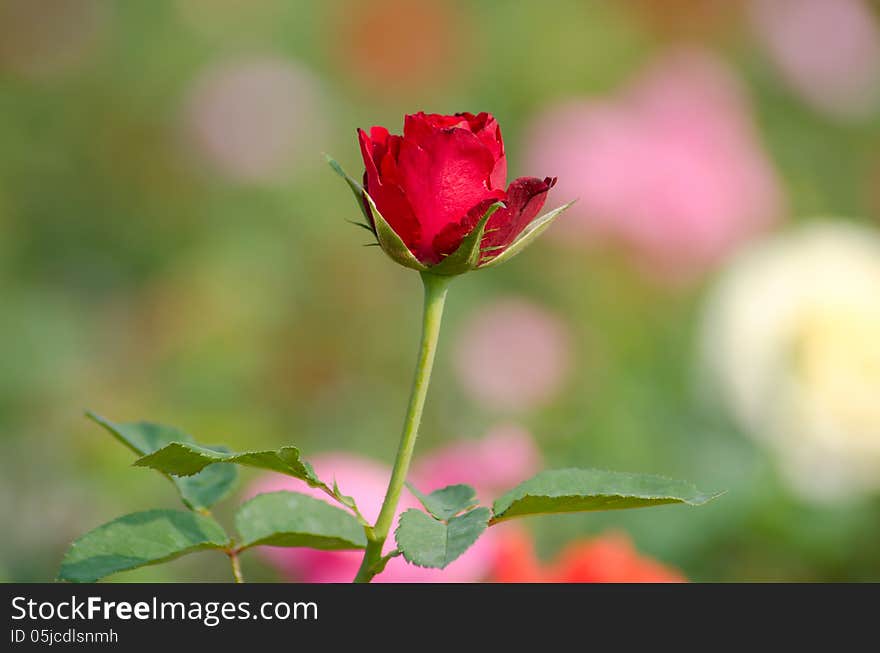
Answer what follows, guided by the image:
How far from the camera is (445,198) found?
0.43 meters

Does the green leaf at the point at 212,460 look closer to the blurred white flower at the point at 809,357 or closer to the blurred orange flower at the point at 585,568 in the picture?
the blurred orange flower at the point at 585,568

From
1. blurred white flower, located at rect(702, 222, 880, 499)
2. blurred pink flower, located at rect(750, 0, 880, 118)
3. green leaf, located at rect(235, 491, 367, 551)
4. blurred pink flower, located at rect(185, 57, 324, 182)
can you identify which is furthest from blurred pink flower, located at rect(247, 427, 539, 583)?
blurred pink flower, located at rect(750, 0, 880, 118)

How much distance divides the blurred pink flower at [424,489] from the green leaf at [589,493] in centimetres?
31

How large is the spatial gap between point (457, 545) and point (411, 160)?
14 centimetres

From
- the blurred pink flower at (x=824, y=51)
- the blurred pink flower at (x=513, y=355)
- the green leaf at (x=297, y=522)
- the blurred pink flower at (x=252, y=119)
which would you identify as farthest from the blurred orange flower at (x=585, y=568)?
the blurred pink flower at (x=824, y=51)

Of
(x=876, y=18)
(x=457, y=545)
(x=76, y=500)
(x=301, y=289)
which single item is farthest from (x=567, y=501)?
(x=876, y=18)

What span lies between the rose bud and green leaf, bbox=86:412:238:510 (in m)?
0.12

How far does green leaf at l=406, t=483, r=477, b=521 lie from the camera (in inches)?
16.8

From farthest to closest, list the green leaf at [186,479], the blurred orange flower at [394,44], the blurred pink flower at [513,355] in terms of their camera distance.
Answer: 1. the blurred orange flower at [394,44]
2. the blurred pink flower at [513,355]
3. the green leaf at [186,479]

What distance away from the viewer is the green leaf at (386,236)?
1.38 feet

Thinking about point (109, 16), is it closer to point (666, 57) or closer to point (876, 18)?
point (666, 57)

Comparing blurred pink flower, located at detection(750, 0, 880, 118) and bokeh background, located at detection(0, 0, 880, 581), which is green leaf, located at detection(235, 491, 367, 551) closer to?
bokeh background, located at detection(0, 0, 880, 581)

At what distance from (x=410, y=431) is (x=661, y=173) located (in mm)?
1474

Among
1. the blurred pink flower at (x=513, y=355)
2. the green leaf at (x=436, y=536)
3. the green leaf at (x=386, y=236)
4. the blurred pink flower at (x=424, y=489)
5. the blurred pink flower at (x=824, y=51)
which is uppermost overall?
the blurred pink flower at (x=824, y=51)
